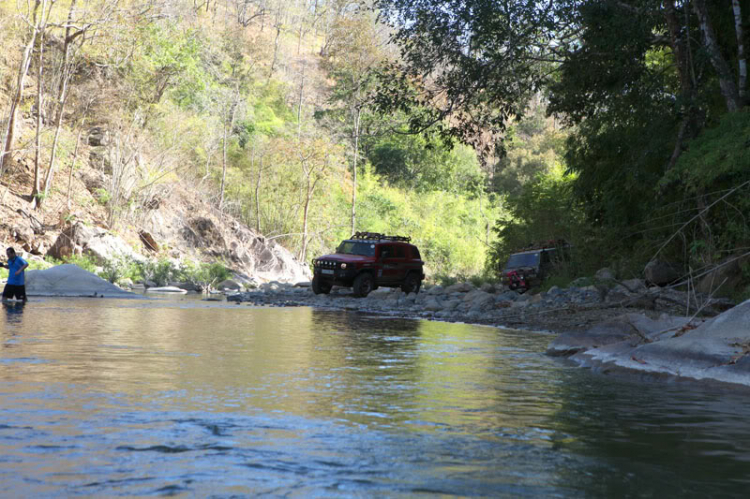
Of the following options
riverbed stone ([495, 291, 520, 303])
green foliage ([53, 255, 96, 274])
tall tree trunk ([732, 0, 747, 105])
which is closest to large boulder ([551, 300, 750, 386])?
tall tree trunk ([732, 0, 747, 105])

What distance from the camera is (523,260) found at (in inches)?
1040

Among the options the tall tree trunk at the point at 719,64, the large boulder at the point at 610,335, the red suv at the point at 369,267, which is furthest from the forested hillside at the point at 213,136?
the large boulder at the point at 610,335

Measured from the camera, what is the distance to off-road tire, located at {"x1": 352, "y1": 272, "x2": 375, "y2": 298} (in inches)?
990

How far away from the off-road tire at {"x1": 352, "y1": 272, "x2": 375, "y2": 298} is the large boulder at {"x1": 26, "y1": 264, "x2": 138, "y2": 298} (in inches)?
242

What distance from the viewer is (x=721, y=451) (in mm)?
5551

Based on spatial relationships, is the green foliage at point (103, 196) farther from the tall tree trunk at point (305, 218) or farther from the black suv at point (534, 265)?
the black suv at point (534, 265)

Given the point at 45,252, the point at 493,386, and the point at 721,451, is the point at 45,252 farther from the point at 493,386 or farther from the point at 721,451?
the point at 721,451

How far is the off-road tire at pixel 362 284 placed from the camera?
25.2m

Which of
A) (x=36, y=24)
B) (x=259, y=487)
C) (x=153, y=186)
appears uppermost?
(x=36, y=24)

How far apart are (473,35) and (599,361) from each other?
10.1 m

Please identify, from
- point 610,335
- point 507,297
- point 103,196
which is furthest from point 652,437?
point 103,196

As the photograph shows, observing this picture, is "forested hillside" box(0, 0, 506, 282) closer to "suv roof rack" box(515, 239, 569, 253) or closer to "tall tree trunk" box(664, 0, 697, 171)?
"suv roof rack" box(515, 239, 569, 253)

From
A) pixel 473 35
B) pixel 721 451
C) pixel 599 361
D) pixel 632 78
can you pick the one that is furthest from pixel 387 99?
pixel 721 451

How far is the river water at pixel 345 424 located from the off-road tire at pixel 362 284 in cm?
1343
